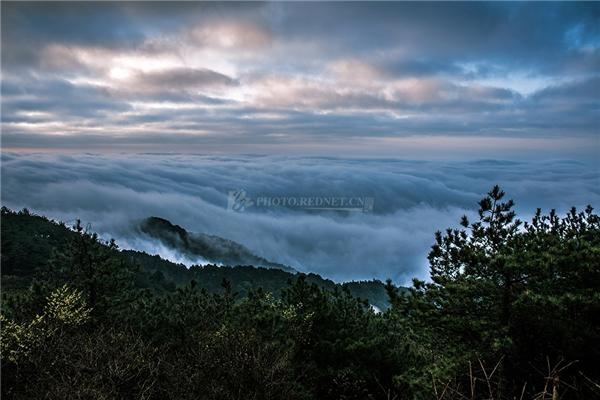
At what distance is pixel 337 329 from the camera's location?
21906 mm

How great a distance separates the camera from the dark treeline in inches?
500

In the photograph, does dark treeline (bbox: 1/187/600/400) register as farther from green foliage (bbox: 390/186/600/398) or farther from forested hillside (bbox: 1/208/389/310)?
forested hillside (bbox: 1/208/389/310)

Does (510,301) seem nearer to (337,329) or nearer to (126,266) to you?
(337,329)

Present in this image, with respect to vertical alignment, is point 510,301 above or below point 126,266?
above

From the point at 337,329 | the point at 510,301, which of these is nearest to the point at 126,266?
the point at 337,329

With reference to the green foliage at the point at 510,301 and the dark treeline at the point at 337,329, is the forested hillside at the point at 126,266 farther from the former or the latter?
the green foliage at the point at 510,301

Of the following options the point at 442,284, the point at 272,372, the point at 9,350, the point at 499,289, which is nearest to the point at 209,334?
the point at 272,372

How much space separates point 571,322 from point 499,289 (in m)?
2.23

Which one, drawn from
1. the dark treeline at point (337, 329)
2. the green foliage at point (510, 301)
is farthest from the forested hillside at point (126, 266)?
the green foliage at point (510, 301)

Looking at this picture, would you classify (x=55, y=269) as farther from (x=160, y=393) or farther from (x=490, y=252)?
(x=490, y=252)

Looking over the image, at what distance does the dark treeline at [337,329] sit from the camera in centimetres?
1271

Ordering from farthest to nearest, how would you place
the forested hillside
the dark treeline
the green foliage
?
the forested hillside
the dark treeline
the green foliage

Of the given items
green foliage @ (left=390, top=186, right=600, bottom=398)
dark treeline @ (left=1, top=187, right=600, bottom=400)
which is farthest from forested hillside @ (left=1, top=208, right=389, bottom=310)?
green foliage @ (left=390, top=186, right=600, bottom=398)

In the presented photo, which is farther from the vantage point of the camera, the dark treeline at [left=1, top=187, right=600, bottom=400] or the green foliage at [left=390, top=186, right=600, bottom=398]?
the dark treeline at [left=1, top=187, right=600, bottom=400]
